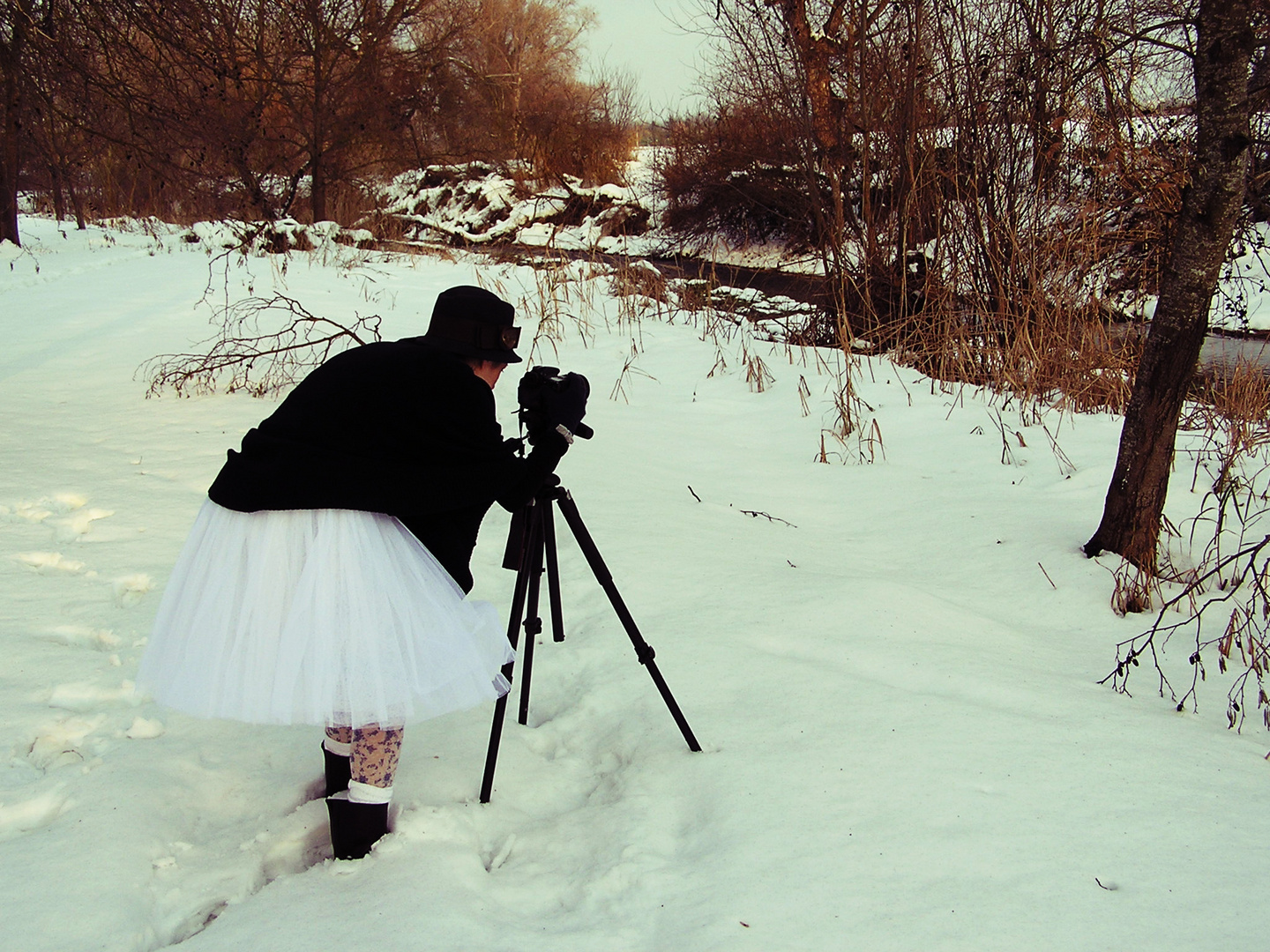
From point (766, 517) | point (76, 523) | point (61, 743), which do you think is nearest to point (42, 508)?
point (76, 523)

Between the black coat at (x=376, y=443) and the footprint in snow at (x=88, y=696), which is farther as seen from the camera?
the footprint in snow at (x=88, y=696)

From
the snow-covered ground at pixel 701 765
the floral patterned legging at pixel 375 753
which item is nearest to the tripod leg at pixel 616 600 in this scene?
the snow-covered ground at pixel 701 765

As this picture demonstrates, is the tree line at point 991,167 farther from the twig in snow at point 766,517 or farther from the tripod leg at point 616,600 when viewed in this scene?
the tripod leg at point 616,600

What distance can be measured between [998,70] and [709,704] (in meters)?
5.87

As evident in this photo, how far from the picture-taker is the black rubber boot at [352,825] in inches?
82.4

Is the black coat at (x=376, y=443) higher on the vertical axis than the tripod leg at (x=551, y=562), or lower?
higher

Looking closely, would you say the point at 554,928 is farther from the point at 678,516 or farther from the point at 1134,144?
the point at 1134,144

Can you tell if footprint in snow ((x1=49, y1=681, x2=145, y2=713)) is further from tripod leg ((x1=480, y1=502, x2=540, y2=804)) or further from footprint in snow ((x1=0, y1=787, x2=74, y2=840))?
tripod leg ((x1=480, y1=502, x2=540, y2=804))

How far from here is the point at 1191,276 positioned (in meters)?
3.21

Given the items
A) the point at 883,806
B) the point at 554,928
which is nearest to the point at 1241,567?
the point at 883,806

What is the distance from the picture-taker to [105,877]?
1.99 metres

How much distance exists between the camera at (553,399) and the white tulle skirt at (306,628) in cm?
42

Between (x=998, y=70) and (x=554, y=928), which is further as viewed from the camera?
(x=998, y=70)

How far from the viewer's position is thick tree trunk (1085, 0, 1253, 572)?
3.01 meters
